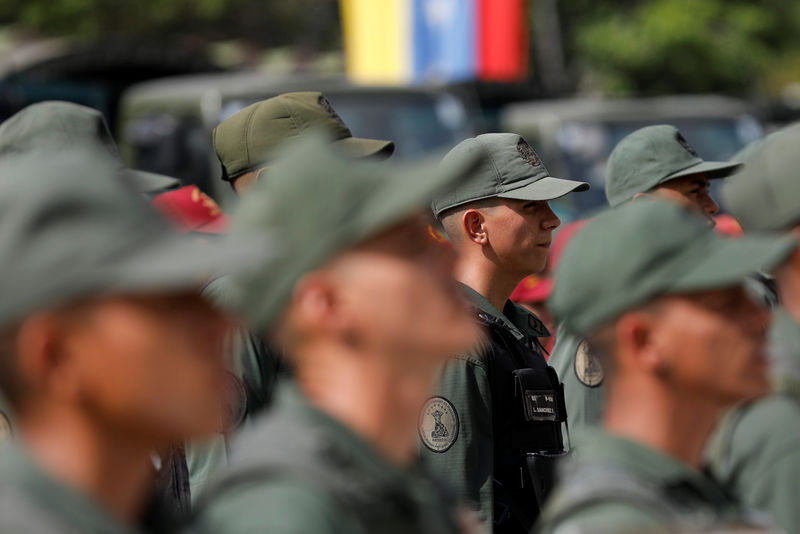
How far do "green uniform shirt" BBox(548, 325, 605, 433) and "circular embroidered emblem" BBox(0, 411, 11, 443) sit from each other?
1.85 metres

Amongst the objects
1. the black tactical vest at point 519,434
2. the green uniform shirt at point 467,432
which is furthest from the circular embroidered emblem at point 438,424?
the black tactical vest at point 519,434

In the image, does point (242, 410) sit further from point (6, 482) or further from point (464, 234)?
point (6, 482)

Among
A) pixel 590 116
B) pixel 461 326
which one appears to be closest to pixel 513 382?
pixel 461 326

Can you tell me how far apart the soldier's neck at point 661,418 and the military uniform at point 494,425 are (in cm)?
147

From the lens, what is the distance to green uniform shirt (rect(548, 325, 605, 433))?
15.0 ft

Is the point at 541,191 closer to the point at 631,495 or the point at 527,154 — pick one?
the point at 527,154

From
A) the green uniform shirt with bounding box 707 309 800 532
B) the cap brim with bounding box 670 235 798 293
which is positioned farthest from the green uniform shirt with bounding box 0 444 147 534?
the green uniform shirt with bounding box 707 309 800 532

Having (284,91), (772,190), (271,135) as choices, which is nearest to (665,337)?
(772,190)

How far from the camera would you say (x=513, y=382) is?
168 inches

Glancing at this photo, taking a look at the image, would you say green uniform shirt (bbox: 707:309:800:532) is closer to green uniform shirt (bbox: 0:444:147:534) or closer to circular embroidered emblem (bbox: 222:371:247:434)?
green uniform shirt (bbox: 0:444:147:534)

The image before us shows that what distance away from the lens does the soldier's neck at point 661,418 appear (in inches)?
98.3

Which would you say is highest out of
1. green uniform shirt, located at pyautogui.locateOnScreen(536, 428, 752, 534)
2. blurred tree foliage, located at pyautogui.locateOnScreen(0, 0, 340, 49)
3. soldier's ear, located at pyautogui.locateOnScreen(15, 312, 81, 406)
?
soldier's ear, located at pyautogui.locateOnScreen(15, 312, 81, 406)

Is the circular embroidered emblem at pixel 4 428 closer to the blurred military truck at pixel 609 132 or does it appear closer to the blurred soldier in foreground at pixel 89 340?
the blurred soldier in foreground at pixel 89 340

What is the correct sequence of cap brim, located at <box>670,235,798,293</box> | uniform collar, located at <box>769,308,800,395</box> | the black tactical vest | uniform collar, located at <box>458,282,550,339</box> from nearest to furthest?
cap brim, located at <box>670,235,798,293</box> → uniform collar, located at <box>769,308,800,395</box> → the black tactical vest → uniform collar, located at <box>458,282,550,339</box>
